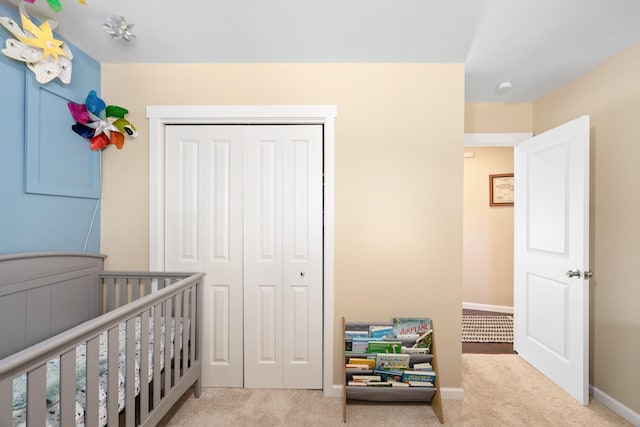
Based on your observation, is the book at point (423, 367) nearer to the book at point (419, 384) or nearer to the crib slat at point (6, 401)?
the book at point (419, 384)

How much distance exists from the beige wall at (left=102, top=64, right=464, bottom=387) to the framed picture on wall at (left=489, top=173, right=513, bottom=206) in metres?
2.51

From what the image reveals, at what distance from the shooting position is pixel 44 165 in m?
1.70

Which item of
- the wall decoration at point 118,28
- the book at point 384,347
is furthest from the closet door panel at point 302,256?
the wall decoration at point 118,28

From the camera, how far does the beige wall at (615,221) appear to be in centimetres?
188

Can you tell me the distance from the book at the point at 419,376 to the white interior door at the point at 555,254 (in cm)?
104

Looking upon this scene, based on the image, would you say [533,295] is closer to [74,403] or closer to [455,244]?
[455,244]

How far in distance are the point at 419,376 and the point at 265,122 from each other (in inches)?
75.7

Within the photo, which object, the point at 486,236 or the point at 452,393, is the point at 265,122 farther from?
the point at 486,236

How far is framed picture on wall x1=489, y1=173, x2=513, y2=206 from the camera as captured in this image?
4.06 metres

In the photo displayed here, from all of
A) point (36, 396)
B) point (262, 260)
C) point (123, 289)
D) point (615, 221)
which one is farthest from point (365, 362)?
point (615, 221)

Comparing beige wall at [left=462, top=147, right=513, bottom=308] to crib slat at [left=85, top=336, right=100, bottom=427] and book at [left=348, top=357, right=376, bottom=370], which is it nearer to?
book at [left=348, top=357, right=376, bottom=370]

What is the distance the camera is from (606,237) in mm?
2062

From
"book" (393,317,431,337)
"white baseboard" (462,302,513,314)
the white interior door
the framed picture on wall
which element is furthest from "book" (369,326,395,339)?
the framed picture on wall

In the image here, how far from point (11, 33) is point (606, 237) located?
12.1 ft
